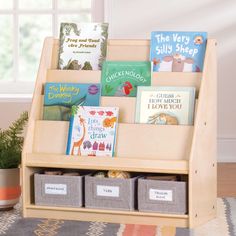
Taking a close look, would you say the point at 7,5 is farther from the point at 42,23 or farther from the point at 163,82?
the point at 163,82

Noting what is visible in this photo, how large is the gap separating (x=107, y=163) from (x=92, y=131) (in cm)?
15

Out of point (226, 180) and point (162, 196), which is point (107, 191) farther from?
point (226, 180)

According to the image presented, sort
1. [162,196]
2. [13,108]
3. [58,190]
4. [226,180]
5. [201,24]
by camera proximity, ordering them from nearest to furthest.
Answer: [162,196] < [58,190] < [226,180] < [201,24] < [13,108]

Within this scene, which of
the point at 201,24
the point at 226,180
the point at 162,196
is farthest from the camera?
the point at 201,24

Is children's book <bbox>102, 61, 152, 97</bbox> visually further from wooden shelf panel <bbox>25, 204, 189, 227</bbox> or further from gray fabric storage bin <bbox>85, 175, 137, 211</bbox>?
wooden shelf panel <bbox>25, 204, 189, 227</bbox>

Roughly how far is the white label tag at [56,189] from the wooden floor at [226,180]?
0.85 meters

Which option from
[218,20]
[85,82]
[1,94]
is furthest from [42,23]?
[85,82]

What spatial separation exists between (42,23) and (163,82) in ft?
7.02

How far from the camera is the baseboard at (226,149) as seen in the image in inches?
165

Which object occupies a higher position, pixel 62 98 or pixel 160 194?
pixel 62 98

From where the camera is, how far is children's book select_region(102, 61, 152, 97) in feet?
8.11

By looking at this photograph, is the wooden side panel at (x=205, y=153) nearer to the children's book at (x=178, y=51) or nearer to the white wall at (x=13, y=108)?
the children's book at (x=178, y=51)

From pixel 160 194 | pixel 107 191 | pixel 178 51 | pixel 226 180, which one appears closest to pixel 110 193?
pixel 107 191

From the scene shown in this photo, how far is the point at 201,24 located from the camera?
412 cm
